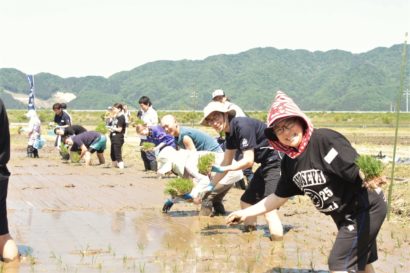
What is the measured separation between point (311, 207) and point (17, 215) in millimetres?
4427

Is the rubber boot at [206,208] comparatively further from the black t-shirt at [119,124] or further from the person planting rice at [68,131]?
the person planting rice at [68,131]

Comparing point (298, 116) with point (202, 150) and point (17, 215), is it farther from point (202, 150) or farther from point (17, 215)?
point (17, 215)

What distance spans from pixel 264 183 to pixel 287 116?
10.7 feet

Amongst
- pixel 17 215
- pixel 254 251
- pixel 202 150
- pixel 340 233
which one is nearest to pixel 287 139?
pixel 340 233

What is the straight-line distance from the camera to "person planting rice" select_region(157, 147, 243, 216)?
8438mm

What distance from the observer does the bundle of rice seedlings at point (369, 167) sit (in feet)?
13.8

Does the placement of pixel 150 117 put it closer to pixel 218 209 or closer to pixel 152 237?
pixel 218 209

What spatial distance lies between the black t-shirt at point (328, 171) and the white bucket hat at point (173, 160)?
4.63 m

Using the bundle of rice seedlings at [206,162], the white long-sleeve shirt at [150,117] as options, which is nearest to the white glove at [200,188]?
the bundle of rice seedlings at [206,162]

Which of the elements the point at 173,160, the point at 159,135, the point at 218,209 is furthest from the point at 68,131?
the point at 218,209

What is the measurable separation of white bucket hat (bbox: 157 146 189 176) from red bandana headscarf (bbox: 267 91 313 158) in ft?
15.2

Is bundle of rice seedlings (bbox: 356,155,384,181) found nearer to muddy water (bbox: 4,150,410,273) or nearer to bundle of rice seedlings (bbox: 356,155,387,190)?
bundle of rice seedlings (bbox: 356,155,387,190)

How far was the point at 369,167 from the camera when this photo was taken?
420cm

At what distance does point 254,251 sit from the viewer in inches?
265
